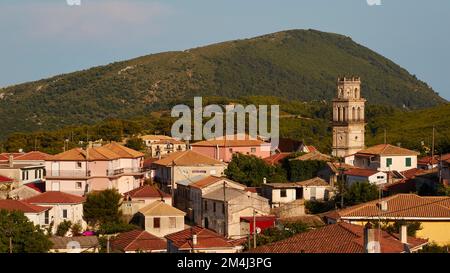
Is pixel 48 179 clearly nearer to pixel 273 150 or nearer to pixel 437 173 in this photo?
pixel 437 173

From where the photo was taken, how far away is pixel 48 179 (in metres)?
35.4

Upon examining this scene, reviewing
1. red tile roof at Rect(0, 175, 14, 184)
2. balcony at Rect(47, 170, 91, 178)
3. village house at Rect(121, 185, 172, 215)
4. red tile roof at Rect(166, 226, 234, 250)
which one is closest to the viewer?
red tile roof at Rect(166, 226, 234, 250)

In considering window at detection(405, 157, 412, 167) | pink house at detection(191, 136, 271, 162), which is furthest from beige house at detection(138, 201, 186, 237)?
pink house at detection(191, 136, 271, 162)

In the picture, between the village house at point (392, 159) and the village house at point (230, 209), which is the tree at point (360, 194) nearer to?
the village house at point (230, 209)

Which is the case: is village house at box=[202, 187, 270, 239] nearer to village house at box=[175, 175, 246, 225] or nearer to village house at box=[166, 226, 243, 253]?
village house at box=[175, 175, 246, 225]

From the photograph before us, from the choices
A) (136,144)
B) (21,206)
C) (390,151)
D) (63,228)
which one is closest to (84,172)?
(63,228)

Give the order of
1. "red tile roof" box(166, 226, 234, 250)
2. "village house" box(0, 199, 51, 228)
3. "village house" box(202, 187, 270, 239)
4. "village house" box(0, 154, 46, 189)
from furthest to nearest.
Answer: "village house" box(0, 154, 46, 189), "village house" box(202, 187, 270, 239), "village house" box(0, 199, 51, 228), "red tile roof" box(166, 226, 234, 250)

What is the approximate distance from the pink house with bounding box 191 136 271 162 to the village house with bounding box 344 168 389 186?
11174mm

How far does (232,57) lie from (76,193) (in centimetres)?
12513

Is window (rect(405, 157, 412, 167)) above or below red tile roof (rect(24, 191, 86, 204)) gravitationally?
above

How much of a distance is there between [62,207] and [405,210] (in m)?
12.2

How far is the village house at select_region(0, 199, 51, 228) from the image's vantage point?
28.2 m
